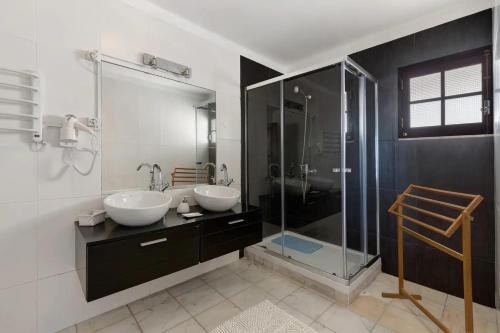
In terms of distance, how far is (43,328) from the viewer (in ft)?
5.02

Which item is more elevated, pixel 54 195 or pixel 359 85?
pixel 359 85

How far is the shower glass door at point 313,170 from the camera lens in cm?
231

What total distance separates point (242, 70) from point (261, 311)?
2438mm

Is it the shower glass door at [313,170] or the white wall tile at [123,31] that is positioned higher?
the white wall tile at [123,31]

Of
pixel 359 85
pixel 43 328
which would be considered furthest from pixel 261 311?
pixel 359 85

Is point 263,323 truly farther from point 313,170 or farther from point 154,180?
point 313,170

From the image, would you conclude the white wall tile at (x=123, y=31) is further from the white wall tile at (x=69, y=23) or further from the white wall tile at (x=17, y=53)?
the white wall tile at (x=17, y=53)

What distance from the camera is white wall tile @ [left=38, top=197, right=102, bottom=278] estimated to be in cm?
152

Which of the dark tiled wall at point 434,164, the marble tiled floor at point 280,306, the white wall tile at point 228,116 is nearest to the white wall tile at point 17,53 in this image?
the white wall tile at point 228,116

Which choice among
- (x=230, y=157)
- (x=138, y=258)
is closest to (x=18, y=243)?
(x=138, y=258)

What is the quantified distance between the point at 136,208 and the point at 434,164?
241cm

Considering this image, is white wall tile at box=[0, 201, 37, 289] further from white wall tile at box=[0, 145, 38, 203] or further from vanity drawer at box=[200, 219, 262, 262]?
vanity drawer at box=[200, 219, 262, 262]

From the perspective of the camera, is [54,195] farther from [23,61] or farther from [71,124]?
[23,61]

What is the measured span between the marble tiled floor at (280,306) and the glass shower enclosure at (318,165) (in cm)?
26
